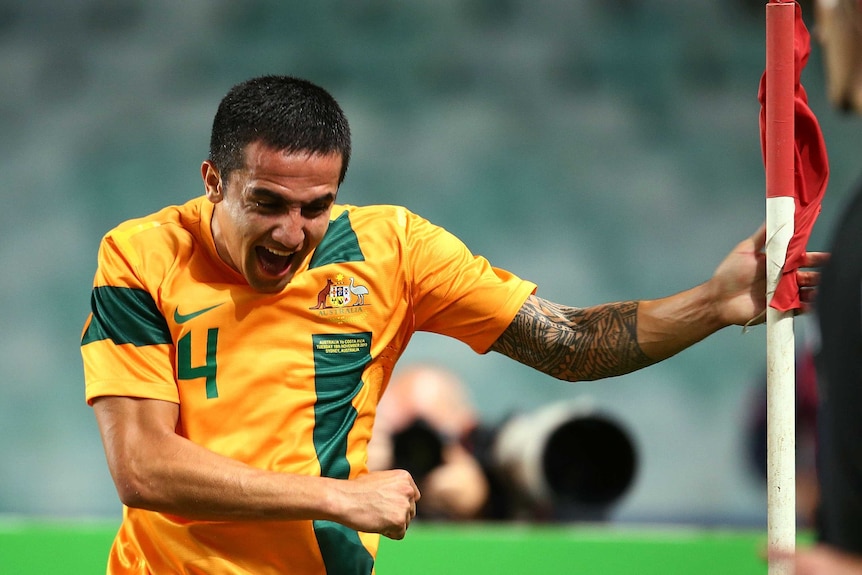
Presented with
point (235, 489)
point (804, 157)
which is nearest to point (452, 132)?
point (804, 157)

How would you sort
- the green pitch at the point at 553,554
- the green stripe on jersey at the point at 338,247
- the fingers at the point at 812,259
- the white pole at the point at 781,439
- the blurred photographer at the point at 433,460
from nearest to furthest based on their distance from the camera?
the white pole at the point at 781,439 < the fingers at the point at 812,259 < the green stripe on jersey at the point at 338,247 < the green pitch at the point at 553,554 < the blurred photographer at the point at 433,460

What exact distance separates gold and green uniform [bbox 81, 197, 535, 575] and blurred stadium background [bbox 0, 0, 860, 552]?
3594mm

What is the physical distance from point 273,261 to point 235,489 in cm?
48

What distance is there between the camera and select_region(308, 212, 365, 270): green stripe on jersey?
2336 millimetres

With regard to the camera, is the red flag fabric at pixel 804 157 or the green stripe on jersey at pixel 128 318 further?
the green stripe on jersey at pixel 128 318

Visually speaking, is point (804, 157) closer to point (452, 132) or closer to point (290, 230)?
point (290, 230)

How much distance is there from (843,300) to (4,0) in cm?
593

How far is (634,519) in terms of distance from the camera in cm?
573

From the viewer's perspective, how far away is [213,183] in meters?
2.30

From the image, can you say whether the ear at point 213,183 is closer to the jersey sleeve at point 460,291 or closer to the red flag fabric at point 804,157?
the jersey sleeve at point 460,291

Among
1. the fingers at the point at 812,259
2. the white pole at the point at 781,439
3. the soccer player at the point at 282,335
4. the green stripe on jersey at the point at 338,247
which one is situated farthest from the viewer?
the green stripe on jersey at the point at 338,247

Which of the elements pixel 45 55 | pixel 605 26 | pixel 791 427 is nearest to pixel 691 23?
pixel 605 26

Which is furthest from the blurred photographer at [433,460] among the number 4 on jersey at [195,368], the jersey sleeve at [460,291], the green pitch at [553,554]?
the number 4 on jersey at [195,368]

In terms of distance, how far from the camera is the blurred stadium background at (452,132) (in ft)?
19.7
